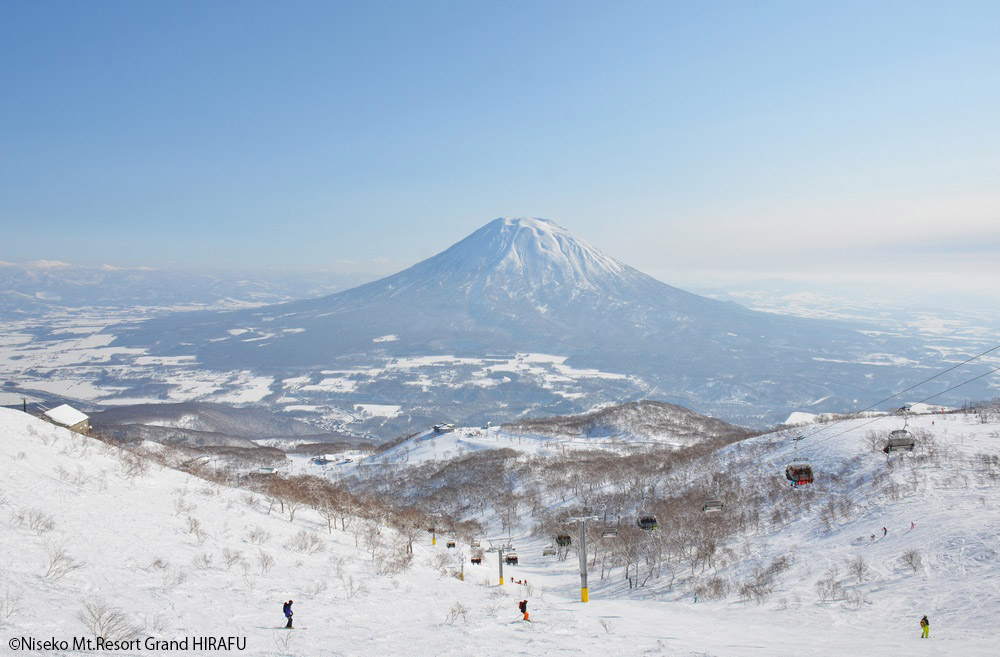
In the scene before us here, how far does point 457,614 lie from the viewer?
48.0 feet

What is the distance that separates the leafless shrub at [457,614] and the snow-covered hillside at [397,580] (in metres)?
0.12

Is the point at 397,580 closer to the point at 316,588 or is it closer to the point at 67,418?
the point at 316,588

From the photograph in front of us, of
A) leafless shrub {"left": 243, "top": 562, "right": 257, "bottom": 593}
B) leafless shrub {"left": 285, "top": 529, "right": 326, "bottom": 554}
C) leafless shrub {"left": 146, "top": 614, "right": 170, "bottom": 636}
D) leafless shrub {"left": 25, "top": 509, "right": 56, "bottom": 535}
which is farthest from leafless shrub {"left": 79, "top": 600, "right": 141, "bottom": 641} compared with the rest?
leafless shrub {"left": 285, "top": 529, "right": 326, "bottom": 554}

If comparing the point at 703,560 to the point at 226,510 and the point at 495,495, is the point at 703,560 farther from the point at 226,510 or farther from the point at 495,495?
the point at 495,495

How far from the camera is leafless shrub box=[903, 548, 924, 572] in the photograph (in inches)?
1022

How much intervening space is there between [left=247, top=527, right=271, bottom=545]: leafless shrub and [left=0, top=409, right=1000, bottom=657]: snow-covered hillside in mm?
88

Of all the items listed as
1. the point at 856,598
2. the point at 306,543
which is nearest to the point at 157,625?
the point at 306,543

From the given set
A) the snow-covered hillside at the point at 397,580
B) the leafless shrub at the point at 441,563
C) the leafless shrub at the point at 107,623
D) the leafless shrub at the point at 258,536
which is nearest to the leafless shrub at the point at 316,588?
the snow-covered hillside at the point at 397,580

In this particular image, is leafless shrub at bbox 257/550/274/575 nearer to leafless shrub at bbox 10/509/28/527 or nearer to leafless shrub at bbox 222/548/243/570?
leafless shrub at bbox 222/548/243/570

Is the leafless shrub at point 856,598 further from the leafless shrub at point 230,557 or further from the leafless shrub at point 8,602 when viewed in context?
the leafless shrub at point 8,602

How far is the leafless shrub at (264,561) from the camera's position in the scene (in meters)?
15.1

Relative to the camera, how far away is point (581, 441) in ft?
295

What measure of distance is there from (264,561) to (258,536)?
8.09 ft

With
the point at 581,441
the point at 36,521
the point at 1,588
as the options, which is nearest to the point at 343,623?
the point at 1,588
